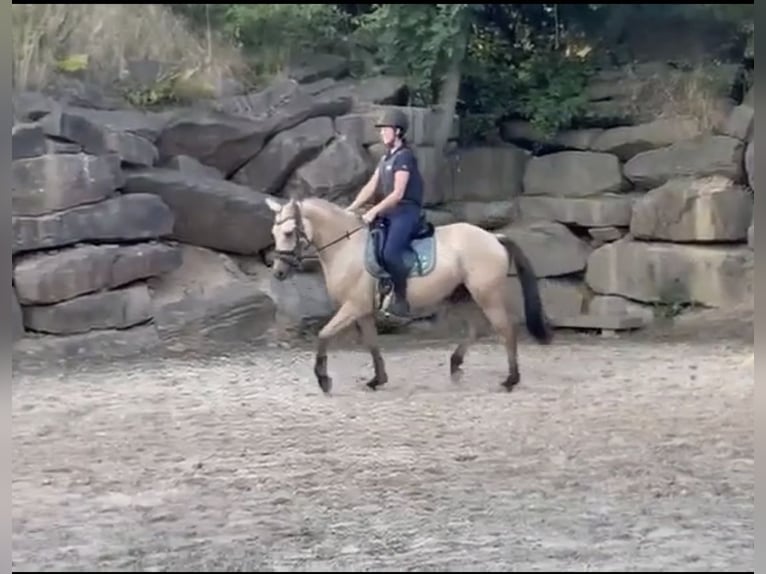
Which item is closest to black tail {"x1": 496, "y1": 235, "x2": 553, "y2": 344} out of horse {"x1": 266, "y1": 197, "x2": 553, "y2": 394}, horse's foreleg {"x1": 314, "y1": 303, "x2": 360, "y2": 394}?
horse {"x1": 266, "y1": 197, "x2": 553, "y2": 394}

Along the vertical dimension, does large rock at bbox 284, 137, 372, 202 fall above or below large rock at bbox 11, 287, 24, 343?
above

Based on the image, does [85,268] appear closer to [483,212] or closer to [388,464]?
[483,212]

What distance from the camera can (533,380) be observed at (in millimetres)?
2205

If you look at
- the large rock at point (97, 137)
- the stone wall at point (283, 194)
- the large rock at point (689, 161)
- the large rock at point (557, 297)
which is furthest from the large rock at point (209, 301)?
the large rock at point (689, 161)

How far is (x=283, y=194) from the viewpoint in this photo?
8.52 ft

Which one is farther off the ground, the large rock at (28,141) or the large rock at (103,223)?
the large rock at (28,141)

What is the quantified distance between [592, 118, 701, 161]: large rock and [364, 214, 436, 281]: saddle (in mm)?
514

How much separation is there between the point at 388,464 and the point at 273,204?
71cm

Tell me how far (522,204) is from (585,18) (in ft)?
1.20

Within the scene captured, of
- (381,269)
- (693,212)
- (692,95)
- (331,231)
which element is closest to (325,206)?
(331,231)

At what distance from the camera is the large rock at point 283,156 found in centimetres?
268

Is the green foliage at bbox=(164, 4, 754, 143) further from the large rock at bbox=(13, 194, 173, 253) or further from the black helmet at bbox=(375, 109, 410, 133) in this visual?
the large rock at bbox=(13, 194, 173, 253)

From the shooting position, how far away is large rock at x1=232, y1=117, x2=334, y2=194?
2678 mm

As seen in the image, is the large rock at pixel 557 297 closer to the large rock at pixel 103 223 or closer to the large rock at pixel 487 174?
the large rock at pixel 487 174
